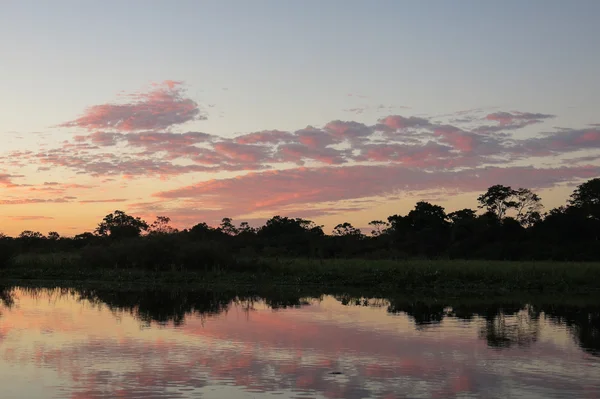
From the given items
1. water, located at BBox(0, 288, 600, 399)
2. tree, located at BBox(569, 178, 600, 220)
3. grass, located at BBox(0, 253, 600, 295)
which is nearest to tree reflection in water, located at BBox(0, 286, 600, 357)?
water, located at BBox(0, 288, 600, 399)

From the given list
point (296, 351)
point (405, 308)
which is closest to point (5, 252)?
point (405, 308)

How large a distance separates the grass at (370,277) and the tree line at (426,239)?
127 inches

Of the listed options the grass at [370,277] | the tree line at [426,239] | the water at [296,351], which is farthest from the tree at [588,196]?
the water at [296,351]

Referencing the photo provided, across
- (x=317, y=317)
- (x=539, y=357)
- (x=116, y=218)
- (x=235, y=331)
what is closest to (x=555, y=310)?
(x=317, y=317)

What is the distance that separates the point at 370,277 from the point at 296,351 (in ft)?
85.2

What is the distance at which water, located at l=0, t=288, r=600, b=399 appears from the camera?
13250 mm

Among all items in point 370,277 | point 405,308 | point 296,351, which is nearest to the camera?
point 296,351

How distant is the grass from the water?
9348 mm

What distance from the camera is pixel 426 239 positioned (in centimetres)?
8469

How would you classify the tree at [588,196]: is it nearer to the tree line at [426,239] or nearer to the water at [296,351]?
the tree line at [426,239]

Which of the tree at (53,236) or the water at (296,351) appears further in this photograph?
the tree at (53,236)

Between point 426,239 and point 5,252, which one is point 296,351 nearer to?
point 5,252

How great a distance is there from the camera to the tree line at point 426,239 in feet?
177

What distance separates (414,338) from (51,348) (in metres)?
10.4
